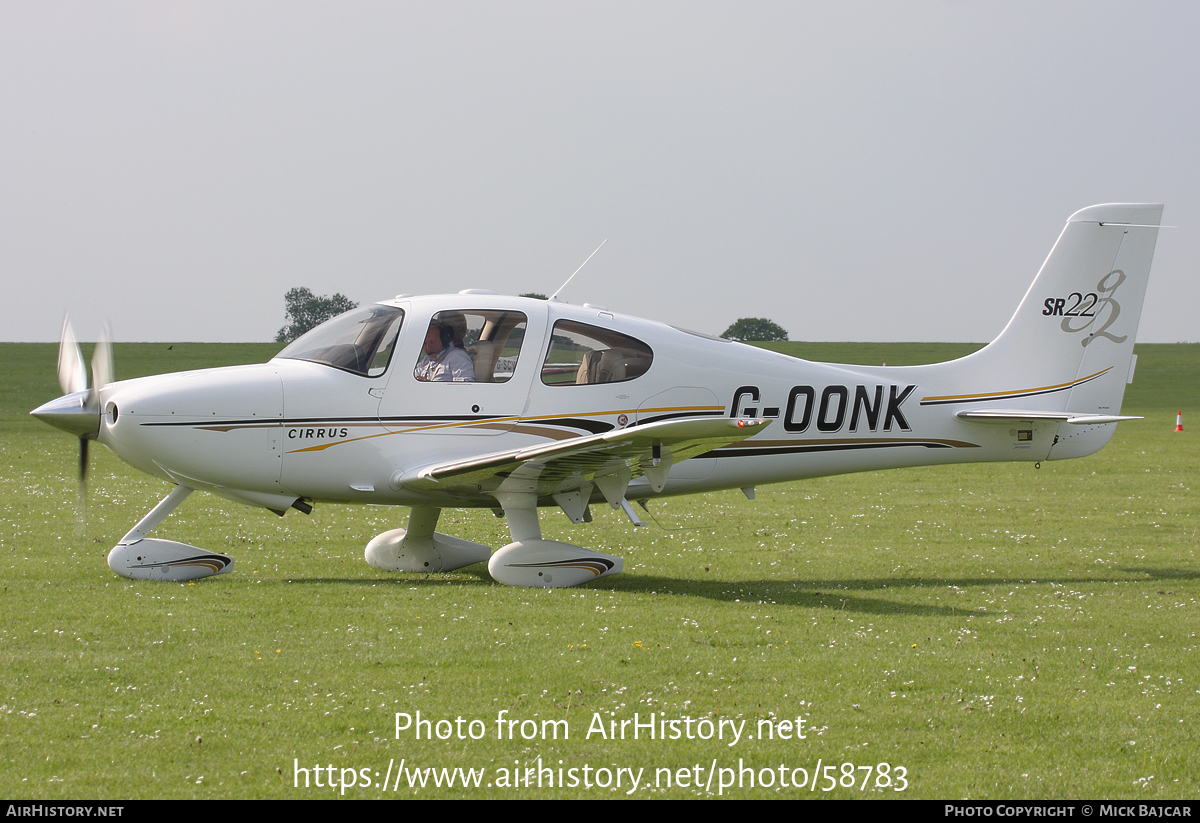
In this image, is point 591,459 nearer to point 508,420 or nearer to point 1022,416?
point 508,420

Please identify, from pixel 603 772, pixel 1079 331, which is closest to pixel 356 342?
pixel 603 772

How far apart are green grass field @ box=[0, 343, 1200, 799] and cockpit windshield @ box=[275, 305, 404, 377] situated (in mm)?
1946

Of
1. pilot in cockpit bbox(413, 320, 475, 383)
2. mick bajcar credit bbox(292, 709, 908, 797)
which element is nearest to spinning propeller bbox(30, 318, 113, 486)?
pilot in cockpit bbox(413, 320, 475, 383)

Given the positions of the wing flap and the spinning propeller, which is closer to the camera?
the wing flap

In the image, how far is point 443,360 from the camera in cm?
961

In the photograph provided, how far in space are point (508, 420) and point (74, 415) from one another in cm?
360

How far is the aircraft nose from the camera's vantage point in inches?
351

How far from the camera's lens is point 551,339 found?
9773mm

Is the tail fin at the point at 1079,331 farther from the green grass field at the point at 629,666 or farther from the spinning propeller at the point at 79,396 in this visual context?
the spinning propeller at the point at 79,396

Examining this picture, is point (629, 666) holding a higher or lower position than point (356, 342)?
lower

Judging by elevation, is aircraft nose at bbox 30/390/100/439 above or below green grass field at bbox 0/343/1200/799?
above
